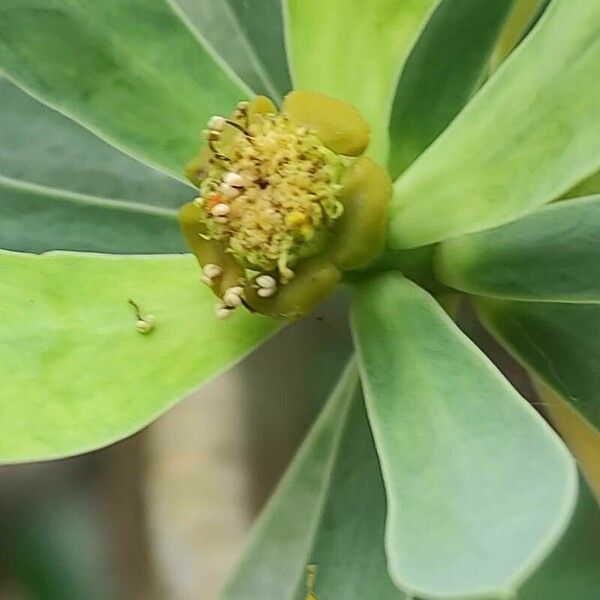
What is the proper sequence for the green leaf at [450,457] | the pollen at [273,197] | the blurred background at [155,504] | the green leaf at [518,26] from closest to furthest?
the green leaf at [450,457], the pollen at [273,197], the green leaf at [518,26], the blurred background at [155,504]

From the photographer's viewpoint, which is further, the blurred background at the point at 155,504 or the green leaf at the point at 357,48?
the blurred background at the point at 155,504

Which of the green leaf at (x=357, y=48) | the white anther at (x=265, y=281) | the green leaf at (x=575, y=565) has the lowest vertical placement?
the green leaf at (x=575, y=565)

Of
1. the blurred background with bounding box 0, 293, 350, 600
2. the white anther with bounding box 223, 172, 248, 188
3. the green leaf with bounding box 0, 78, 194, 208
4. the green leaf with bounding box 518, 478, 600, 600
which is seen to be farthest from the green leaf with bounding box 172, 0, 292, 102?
the blurred background with bounding box 0, 293, 350, 600

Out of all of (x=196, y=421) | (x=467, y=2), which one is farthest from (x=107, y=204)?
(x=196, y=421)

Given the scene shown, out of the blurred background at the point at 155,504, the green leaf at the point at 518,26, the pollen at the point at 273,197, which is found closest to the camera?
the pollen at the point at 273,197

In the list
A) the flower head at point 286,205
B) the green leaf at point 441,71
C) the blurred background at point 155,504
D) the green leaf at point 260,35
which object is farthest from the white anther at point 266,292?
the blurred background at point 155,504

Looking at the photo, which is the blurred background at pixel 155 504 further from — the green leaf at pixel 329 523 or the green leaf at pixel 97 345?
the green leaf at pixel 97 345

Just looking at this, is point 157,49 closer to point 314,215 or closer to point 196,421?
point 314,215

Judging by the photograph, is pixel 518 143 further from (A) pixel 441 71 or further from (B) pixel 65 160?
(B) pixel 65 160
